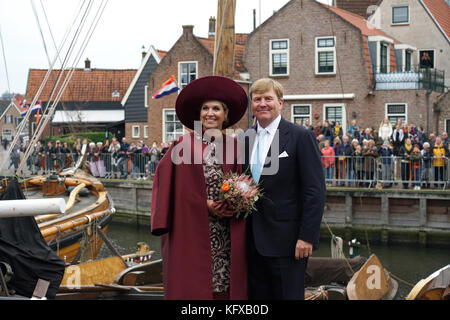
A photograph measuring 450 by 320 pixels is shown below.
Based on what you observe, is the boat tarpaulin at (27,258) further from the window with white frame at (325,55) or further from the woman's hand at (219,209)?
the window with white frame at (325,55)

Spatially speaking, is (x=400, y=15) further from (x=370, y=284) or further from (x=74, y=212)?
(x=370, y=284)

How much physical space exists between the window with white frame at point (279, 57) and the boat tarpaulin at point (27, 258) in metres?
20.7

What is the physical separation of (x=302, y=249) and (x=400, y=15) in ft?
94.1

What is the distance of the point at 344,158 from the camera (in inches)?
655

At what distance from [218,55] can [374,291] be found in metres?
3.03

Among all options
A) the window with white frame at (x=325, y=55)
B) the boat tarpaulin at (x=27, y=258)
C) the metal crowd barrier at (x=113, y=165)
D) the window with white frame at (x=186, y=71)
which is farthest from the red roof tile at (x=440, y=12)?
the boat tarpaulin at (x=27, y=258)

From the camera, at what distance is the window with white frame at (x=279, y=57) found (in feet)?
84.7

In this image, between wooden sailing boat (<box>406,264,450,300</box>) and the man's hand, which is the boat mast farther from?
the man's hand

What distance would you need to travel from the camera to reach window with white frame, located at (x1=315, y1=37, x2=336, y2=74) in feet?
82.2

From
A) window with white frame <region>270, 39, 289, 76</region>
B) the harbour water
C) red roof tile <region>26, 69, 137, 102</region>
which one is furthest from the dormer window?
red roof tile <region>26, 69, 137, 102</region>

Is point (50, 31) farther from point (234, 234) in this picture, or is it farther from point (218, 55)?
point (234, 234)
